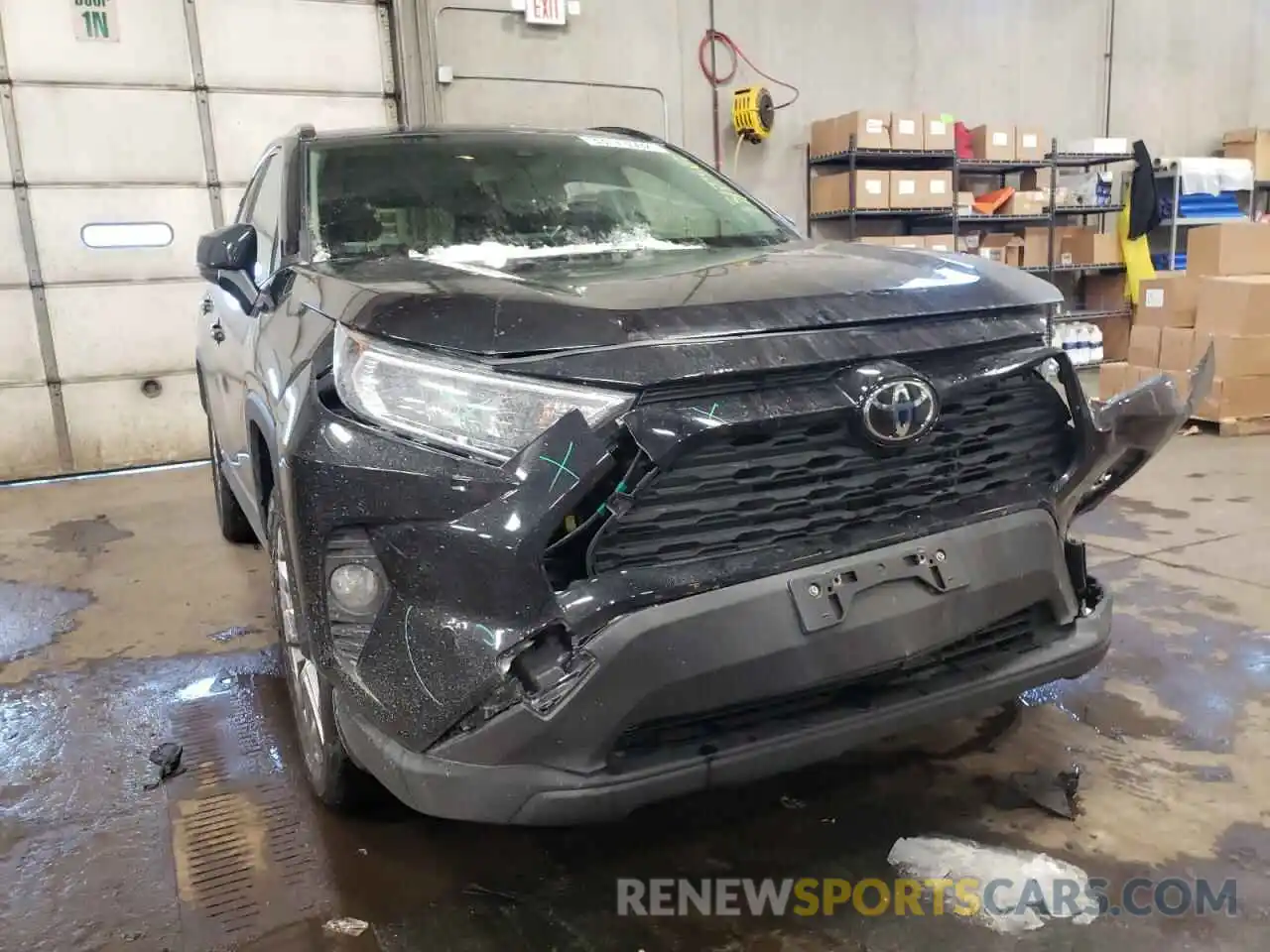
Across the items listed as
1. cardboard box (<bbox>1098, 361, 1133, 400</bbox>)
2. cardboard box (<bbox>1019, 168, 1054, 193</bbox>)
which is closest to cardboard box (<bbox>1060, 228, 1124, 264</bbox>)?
cardboard box (<bbox>1019, 168, 1054, 193</bbox>)

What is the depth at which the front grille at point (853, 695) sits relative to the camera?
1.55 m

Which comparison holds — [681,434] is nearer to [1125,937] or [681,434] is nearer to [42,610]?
[1125,937]

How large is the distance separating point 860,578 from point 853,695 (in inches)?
9.6

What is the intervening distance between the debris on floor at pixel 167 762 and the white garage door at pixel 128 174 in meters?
4.71

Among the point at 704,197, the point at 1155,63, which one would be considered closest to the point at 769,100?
the point at 1155,63

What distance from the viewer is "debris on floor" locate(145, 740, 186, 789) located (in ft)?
7.60

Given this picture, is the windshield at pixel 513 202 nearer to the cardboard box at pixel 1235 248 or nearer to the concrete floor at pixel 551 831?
the concrete floor at pixel 551 831

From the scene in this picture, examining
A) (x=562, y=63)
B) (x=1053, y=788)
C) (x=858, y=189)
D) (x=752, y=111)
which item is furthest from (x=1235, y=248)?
(x=1053, y=788)

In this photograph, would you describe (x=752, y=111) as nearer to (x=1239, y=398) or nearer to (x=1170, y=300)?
(x=1170, y=300)

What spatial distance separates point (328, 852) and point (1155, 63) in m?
10.8

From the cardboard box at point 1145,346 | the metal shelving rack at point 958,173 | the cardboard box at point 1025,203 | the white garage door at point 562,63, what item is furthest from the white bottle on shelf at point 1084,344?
the white garage door at point 562,63

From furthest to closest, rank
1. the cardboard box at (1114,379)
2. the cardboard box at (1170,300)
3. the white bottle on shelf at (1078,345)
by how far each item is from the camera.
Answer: the white bottle on shelf at (1078,345), the cardboard box at (1114,379), the cardboard box at (1170,300)

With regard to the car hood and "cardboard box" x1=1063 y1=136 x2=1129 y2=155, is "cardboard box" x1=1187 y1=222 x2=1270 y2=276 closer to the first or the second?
"cardboard box" x1=1063 y1=136 x2=1129 y2=155

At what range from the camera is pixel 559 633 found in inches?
56.5
